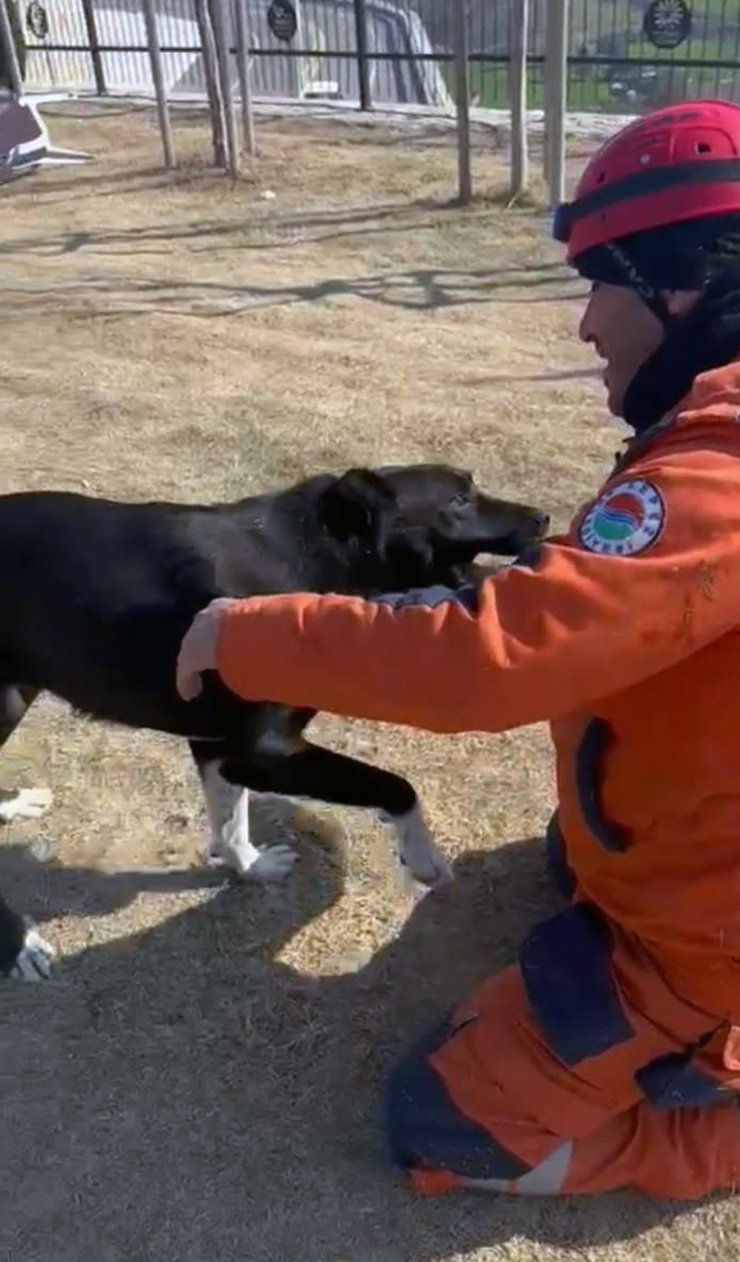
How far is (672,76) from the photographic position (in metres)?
13.4

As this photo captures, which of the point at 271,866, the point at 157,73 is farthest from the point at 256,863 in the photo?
the point at 157,73

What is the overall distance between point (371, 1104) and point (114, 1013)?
2.03 feet

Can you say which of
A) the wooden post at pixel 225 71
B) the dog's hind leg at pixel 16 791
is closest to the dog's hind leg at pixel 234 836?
the dog's hind leg at pixel 16 791

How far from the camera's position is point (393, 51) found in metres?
14.2

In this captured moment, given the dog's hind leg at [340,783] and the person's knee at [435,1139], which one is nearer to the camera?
the person's knee at [435,1139]

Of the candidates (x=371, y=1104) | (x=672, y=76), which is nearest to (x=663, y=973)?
(x=371, y=1104)

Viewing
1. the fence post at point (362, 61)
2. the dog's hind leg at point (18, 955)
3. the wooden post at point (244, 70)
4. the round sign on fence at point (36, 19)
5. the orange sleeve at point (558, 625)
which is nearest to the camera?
the orange sleeve at point (558, 625)

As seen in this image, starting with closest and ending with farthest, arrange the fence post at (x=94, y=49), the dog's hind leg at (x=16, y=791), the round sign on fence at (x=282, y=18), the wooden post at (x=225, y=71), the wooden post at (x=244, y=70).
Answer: the dog's hind leg at (x=16, y=791) < the wooden post at (x=225, y=71) < the wooden post at (x=244, y=70) < the round sign on fence at (x=282, y=18) < the fence post at (x=94, y=49)

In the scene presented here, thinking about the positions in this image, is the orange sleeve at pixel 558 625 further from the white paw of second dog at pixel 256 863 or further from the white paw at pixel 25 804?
the white paw at pixel 25 804

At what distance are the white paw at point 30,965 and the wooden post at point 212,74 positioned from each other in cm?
824

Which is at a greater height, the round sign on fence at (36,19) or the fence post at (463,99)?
the fence post at (463,99)

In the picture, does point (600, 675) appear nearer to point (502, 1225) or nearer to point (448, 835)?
point (502, 1225)

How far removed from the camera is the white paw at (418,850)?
3.21m

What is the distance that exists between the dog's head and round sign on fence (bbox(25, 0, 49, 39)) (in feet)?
47.5
